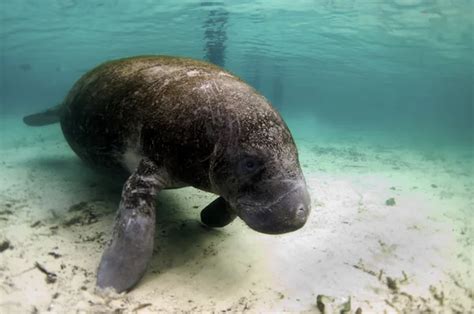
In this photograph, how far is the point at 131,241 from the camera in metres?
3.46

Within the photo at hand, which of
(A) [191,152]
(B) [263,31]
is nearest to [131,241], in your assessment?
(A) [191,152]

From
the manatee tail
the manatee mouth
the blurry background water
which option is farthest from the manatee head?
the blurry background water

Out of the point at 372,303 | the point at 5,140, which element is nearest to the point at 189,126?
the point at 372,303

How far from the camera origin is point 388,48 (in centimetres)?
2942

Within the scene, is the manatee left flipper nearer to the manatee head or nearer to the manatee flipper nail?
the manatee head

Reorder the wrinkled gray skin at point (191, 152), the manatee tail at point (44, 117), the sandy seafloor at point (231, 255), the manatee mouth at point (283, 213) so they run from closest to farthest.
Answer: the manatee mouth at point (283, 213) < the wrinkled gray skin at point (191, 152) < the sandy seafloor at point (231, 255) < the manatee tail at point (44, 117)

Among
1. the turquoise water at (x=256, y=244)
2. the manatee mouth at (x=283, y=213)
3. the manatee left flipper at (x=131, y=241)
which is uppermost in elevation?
the manatee mouth at (x=283, y=213)

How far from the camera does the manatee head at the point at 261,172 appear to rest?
318 centimetres

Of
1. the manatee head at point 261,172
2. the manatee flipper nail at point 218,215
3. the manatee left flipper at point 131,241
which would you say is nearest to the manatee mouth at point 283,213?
the manatee head at point 261,172

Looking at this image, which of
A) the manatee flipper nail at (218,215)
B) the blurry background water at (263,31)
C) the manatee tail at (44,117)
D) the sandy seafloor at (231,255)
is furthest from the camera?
the blurry background water at (263,31)

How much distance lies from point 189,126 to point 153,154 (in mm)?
513

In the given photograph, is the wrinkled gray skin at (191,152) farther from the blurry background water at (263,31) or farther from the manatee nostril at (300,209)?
the blurry background water at (263,31)

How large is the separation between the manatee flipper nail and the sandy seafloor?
14cm

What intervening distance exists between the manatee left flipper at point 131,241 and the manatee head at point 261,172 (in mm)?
706
